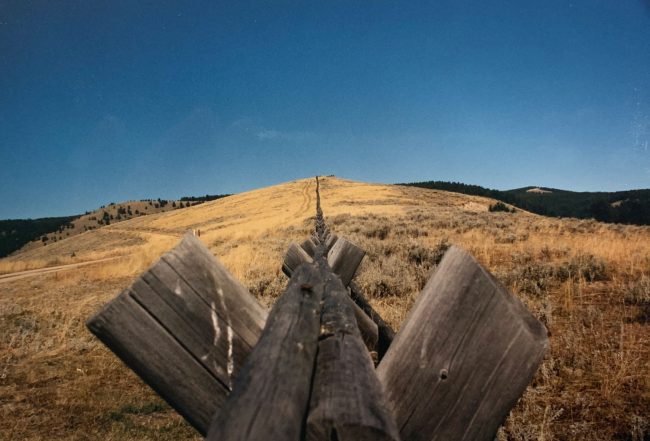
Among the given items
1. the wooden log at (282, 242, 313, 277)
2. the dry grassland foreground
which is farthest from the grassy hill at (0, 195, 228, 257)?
the wooden log at (282, 242, 313, 277)

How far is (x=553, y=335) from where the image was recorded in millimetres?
3750

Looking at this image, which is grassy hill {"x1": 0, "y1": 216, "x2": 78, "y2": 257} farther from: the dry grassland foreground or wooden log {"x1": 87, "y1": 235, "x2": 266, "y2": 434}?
wooden log {"x1": 87, "y1": 235, "x2": 266, "y2": 434}

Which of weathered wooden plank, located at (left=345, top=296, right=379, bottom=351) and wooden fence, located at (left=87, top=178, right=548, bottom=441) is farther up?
wooden fence, located at (left=87, top=178, right=548, bottom=441)

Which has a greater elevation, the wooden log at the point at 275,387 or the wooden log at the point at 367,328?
the wooden log at the point at 275,387

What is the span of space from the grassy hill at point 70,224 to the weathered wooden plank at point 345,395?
102056 mm

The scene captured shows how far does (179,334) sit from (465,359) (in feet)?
2.77

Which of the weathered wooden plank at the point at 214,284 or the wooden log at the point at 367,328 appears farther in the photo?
the wooden log at the point at 367,328

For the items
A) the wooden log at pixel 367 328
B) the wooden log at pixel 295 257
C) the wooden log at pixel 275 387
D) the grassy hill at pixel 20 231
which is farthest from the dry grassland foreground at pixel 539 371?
the grassy hill at pixel 20 231

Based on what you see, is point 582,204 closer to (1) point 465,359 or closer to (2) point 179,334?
(1) point 465,359

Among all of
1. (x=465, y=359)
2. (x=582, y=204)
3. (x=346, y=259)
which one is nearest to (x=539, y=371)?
(x=346, y=259)

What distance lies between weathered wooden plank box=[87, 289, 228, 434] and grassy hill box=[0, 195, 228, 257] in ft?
333

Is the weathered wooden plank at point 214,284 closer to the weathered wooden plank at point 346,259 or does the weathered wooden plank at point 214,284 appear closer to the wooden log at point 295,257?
the weathered wooden plank at point 346,259

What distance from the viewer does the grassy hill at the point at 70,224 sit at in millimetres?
90988

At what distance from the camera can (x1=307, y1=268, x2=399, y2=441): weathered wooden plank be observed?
61 centimetres
